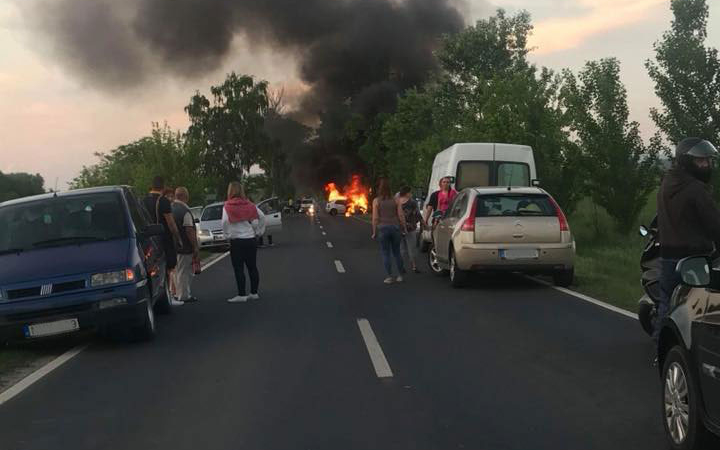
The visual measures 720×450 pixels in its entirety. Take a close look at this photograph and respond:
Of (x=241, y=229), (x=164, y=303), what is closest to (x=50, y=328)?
(x=164, y=303)

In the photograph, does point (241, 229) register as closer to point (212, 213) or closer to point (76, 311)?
point (76, 311)

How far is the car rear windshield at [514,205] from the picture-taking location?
40.3 ft

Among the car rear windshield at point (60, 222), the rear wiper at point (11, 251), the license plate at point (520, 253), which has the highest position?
the car rear windshield at point (60, 222)

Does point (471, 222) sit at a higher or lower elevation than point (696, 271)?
lower

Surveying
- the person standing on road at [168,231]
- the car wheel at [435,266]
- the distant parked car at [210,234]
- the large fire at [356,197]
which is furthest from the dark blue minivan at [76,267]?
the large fire at [356,197]

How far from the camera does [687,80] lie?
2550 cm

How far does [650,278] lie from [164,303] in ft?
21.4

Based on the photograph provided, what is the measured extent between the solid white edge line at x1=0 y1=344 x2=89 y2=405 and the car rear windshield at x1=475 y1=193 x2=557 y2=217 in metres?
6.47

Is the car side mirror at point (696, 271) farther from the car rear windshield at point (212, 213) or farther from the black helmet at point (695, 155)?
the car rear windshield at point (212, 213)

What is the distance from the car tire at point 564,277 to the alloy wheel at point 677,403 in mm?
8033

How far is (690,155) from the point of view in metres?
5.63

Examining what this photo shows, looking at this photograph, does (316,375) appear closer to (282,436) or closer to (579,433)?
(282,436)

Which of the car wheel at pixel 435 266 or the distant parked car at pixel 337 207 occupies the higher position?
the car wheel at pixel 435 266

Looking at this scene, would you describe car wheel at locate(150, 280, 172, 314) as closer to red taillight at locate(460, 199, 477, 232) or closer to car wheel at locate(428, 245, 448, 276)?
red taillight at locate(460, 199, 477, 232)
